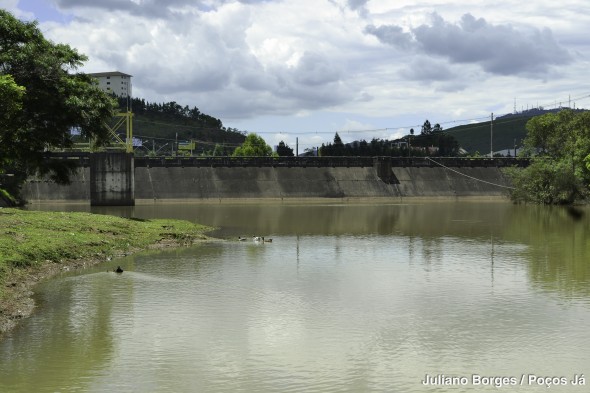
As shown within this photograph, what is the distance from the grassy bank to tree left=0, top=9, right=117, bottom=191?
7.72m

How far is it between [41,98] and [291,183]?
6243 centimetres

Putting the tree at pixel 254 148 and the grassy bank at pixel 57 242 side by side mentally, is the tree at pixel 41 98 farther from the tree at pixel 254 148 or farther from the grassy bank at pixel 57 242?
the tree at pixel 254 148

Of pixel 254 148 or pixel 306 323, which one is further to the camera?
pixel 254 148

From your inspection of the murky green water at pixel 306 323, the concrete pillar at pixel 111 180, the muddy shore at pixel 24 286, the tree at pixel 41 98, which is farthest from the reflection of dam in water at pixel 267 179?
the murky green water at pixel 306 323

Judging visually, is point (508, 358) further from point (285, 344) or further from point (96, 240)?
point (96, 240)

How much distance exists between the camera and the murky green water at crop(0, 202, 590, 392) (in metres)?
16.8

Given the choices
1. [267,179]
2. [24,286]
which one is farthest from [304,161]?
[24,286]

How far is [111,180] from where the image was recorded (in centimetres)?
Result: 9306

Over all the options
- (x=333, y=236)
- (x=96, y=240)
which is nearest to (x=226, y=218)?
(x=333, y=236)

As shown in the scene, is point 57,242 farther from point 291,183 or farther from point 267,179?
point 291,183

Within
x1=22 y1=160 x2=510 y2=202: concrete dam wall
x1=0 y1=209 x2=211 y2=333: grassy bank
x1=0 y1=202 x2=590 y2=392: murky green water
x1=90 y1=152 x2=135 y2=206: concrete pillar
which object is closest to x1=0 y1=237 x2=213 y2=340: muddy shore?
x1=0 y1=209 x2=211 y2=333: grassy bank

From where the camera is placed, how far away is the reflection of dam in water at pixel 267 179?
9362 cm

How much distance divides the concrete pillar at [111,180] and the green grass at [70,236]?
4412 cm

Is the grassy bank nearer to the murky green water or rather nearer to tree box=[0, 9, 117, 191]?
the murky green water
